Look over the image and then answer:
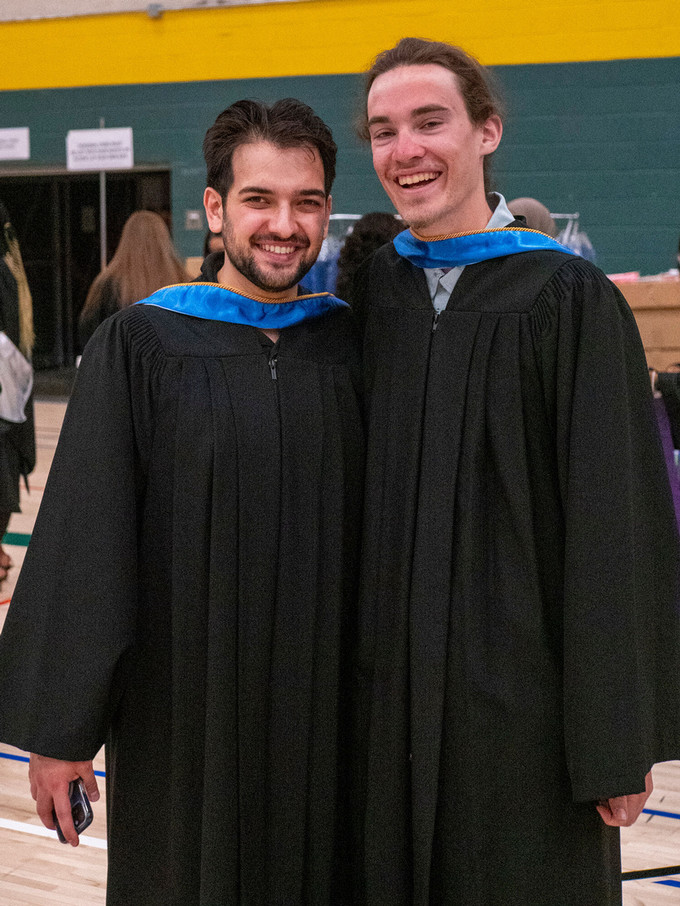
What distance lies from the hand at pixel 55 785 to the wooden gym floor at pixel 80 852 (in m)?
1.01

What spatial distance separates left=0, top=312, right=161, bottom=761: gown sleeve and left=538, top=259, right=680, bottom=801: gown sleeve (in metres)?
0.75

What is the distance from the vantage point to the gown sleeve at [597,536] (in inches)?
65.4

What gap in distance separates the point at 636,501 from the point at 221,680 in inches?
31.5

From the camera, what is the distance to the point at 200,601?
1816 mm

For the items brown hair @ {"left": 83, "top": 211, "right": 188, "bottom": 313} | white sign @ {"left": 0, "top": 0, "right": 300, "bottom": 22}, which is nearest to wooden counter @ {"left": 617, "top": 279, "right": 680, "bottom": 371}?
brown hair @ {"left": 83, "top": 211, "right": 188, "bottom": 313}

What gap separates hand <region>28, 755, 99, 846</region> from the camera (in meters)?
1.79

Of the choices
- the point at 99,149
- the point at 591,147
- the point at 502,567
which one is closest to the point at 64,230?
the point at 99,149

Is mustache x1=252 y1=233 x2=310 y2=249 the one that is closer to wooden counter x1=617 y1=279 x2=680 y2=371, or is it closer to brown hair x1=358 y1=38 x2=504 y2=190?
brown hair x1=358 y1=38 x2=504 y2=190

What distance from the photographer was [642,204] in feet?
25.9

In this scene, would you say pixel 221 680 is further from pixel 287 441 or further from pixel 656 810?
pixel 656 810

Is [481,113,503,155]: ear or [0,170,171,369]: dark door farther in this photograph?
[0,170,171,369]: dark door

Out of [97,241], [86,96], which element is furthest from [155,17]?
[97,241]

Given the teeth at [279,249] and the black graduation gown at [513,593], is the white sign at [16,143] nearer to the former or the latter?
the teeth at [279,249]

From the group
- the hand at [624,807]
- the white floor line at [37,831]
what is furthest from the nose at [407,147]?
the white floor line at [37,831]
